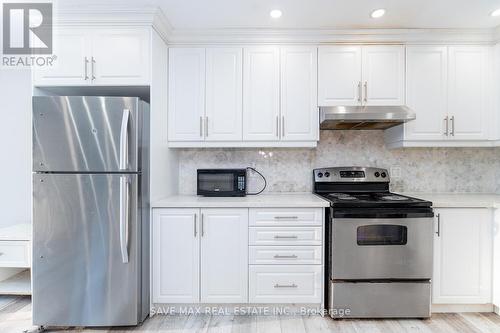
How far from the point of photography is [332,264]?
2098 mm

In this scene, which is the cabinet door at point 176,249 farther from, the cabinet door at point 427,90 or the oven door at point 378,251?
the cabinet door at point 427,90

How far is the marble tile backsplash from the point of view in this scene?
2.76m

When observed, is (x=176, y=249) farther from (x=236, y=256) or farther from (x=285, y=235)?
(x=285, y=235)

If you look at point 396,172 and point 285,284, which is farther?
point 396,172

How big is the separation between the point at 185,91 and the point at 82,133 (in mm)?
930

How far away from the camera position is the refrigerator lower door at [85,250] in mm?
1920

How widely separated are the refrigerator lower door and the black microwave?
27.5 inches

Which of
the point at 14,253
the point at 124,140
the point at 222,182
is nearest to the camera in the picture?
the point at 124,140

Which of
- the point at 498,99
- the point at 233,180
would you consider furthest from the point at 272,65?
the point at 498,99

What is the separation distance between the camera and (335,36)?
2432 mm

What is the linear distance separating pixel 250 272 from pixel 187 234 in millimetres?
591

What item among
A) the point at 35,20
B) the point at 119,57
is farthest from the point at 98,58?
the point at 35,20

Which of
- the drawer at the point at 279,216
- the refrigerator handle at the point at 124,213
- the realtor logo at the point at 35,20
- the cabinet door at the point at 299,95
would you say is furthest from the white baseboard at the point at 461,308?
the realtor logo at the point at 35,20

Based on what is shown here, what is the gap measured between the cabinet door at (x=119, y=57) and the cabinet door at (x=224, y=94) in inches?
22.8
